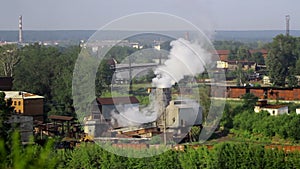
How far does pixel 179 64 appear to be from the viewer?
10.7m

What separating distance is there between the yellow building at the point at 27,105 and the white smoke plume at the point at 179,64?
74.0 inches

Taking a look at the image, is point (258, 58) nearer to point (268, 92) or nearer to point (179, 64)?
point (268, 92)

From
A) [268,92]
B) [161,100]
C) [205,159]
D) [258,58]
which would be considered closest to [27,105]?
[161,100]

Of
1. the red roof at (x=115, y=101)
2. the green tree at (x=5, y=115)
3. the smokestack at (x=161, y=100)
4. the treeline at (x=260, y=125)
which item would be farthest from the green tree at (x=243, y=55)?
the green tree at (x=5, y=115)

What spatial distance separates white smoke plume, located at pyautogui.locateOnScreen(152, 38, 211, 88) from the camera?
33.0 ft

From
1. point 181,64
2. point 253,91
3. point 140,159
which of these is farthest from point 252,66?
point 140,159

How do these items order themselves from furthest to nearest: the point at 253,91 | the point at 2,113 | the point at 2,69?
the point at 2,69, the point at 253,91, the point at 2,113

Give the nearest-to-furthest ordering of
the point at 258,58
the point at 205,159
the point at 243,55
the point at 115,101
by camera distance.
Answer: the point at 205,159 < the point at 115,101 < the point at 258,58 < the point at 243,55

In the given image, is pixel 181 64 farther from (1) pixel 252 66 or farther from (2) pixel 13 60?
(1) pixel 252 66

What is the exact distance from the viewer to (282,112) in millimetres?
11250

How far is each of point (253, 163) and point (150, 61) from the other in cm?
644

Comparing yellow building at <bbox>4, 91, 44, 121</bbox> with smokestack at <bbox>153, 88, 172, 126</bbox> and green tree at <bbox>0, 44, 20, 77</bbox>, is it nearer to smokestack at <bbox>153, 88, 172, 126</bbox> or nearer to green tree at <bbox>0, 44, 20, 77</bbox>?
smokestack at <bbox>153, 88, 172, 126</bbox>

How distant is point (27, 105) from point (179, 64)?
2495 mm

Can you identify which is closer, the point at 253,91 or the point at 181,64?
the point at 181,64
